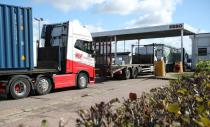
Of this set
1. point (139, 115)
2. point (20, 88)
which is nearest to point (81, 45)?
point (20, 88)

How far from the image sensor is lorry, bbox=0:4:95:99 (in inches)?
533

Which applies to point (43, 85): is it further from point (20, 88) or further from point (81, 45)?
point (81, 45)

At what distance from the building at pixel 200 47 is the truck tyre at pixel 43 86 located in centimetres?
2032

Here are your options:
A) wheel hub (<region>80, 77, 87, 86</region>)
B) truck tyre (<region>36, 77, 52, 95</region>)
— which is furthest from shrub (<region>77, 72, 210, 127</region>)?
wheel hub (<region>80, 77, 87, 86</region>)

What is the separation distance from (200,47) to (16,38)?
75.1 feet

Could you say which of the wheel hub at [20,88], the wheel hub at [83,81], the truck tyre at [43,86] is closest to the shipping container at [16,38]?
the wheel hub at [20,88]

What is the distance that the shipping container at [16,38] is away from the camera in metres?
13.4

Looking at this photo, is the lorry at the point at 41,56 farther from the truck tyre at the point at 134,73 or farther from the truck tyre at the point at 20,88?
the truck tyre at the point at 134,73

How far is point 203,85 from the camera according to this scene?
446 cm

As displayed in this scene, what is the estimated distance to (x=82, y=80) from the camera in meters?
17.7

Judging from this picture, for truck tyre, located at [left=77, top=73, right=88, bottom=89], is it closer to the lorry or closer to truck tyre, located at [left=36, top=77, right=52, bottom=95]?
the lorry

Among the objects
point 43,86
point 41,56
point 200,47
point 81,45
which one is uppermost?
point 200,47

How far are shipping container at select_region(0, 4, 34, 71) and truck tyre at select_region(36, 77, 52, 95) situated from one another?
2.65 feet

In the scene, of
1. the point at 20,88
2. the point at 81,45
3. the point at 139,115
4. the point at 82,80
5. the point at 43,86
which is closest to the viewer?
the point at 139,115
